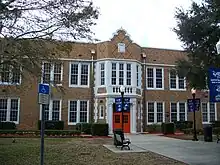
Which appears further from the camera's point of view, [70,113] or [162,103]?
[162,103]

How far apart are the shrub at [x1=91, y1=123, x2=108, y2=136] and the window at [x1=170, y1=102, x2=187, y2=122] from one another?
10.9m

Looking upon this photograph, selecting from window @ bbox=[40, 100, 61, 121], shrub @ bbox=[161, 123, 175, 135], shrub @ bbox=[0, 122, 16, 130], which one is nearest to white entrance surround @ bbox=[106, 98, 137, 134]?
shrub @ bbox=[161, 123, 175, 135]

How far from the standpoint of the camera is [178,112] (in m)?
34.4

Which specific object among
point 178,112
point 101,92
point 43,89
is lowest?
point 178,112

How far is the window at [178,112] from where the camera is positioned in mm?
34188

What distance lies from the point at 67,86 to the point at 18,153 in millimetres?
17238

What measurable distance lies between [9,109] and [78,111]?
662cm

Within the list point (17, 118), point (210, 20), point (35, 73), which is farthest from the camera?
point (17, 118)

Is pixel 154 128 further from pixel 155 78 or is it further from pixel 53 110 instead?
pixel 53 110

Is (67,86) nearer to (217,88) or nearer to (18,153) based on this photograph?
(18,153)

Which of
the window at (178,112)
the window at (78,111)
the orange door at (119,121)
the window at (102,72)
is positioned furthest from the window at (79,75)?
the window at (178,112)

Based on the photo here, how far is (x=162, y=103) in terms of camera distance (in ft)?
111

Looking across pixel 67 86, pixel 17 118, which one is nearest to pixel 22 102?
pixel 17 118

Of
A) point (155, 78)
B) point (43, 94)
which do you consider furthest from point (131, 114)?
point (43, 94)
